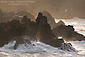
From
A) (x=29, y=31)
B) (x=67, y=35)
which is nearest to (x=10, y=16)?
(x=29, y=31)

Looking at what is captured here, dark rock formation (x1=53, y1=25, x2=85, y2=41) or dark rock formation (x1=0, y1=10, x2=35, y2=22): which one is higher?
dark rock formation (x1=0, y1=10, x2=35, y2=22)

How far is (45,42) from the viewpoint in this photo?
51.2 m

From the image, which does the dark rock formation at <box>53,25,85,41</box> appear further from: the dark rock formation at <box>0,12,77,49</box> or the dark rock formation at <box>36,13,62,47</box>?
the dark rock formation at <box>0,12,77,49</box>

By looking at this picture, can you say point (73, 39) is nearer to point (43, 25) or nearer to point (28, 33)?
point (43, 25)

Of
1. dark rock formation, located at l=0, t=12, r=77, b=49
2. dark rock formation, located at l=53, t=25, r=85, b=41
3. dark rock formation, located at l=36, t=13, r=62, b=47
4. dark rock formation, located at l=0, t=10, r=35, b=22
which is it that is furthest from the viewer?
dark rock formation, located at l=0, t=10, r=35, b=22

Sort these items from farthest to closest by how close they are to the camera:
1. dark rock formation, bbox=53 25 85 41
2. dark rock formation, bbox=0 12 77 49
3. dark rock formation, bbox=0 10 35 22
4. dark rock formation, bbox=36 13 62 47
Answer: dark rock formation, bbox=0 10 35 22
dark rock formation, bbox=53 25 85 41
dark rock formation, bbox=36 13 62 47
dark rock formation, bbox=0 12 77 49

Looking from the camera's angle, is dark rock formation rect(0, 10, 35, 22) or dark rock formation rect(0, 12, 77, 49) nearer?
dark rock formation rect(0, 12, 77, 49)

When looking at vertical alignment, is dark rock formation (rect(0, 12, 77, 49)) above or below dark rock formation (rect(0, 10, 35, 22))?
below

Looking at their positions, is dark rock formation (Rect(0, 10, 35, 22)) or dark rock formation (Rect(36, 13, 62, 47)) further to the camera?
dark rock formation (Rect(0, 10, 35, 22))

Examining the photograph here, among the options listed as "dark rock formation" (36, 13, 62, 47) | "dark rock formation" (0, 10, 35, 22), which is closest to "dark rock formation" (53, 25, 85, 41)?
"dark rock formation" (36, 13, 62, 47)

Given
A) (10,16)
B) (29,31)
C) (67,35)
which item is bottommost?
(29,31)

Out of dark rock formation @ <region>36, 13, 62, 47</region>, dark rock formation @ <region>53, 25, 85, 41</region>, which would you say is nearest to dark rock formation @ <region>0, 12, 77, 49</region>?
dark rock formation @ <region>36, 13, 62, 47</region>

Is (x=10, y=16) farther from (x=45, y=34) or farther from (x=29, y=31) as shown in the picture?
(x=45, y=34)

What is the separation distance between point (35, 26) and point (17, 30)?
632 cm
